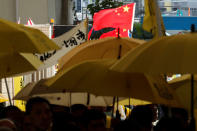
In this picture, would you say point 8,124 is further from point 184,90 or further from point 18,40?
point 184,90

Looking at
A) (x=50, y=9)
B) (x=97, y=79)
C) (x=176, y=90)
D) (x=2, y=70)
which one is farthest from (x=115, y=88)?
(x=50, y=9)

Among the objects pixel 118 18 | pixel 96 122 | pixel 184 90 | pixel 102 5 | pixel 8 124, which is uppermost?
pixel 118 18

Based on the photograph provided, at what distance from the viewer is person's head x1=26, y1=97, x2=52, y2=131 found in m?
6.35

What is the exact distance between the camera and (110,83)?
6.00 meters

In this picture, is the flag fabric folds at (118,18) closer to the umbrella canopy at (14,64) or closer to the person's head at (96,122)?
the umbrella canopy at (14,64)

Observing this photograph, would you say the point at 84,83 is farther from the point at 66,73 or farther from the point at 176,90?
the point at 176,90

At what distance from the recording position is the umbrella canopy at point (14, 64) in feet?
23.7

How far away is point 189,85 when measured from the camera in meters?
6.67

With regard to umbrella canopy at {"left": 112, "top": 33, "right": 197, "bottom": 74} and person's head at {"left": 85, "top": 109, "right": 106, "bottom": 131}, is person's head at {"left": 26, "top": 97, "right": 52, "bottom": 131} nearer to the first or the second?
person's head at {"left": 85, "top": 109, "right": 106, "bottom": 131}

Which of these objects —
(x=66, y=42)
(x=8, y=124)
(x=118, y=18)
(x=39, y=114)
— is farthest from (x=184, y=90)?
(x=118, y=18)

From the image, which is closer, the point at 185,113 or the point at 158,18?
the point at 185,113

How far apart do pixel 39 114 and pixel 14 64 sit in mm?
1233

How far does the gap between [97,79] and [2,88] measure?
345 inches

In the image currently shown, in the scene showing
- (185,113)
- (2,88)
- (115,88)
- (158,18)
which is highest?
(158,18)
